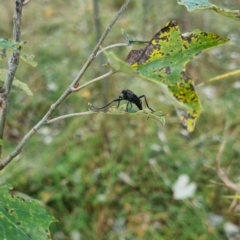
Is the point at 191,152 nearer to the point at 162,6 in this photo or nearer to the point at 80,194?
the point at 80,194

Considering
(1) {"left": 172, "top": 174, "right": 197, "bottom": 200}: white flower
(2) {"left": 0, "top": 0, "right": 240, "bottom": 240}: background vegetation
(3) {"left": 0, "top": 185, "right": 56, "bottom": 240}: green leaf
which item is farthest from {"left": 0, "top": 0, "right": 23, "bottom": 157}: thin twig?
(1) {"left": 172, "top": 174, "right": 197, "bottom": 200}: white flower

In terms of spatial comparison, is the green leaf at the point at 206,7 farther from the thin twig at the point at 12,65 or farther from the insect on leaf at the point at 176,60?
the thin twig at the point at 12,65

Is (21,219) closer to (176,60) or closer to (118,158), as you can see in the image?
(176,60)

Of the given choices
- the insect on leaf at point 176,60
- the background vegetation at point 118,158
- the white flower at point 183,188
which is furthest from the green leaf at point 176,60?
the white flower at point 183,188

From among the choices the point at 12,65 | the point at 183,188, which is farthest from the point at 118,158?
the point at 12,65

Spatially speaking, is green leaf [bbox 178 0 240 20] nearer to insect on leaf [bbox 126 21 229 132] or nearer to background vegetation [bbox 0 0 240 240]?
insect on leaf [bbox 126 21 229 132]

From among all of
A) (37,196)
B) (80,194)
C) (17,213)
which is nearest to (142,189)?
(80,194)
